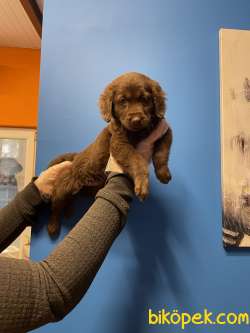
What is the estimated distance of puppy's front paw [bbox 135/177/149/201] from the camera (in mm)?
981

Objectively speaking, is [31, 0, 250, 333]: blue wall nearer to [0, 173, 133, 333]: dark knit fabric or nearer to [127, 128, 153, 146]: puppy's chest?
[127, 128, 153, 146]: puppy's chest

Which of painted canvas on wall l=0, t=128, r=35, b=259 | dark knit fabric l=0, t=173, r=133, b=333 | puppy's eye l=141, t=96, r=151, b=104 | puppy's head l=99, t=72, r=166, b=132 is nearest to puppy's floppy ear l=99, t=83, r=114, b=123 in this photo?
puppy's head l=99, t=72, r=166, b=132

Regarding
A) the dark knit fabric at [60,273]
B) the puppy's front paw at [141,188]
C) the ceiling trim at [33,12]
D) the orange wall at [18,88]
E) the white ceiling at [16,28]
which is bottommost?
the dark knit fabric at [60,273]

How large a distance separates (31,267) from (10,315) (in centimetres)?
10

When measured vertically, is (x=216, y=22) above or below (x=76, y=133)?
above

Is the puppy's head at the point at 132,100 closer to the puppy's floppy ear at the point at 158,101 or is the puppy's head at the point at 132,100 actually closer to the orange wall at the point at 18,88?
the puppy's floppy ear at the point at 158,101

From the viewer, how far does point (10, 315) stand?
1.94 ft

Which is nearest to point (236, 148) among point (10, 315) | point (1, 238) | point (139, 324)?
point (139, 324)

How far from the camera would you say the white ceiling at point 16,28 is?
2.57m

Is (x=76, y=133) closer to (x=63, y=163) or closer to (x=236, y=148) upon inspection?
(x=63, y=163)

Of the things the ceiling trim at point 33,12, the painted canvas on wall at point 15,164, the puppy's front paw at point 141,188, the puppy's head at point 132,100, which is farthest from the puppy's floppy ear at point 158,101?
the painted canvas on wall at point 15,164

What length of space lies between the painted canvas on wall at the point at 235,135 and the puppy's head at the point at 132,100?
0.39 metres

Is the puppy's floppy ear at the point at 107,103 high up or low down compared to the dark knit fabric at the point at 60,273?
up

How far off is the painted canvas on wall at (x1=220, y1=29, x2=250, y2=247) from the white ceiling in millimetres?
1796
